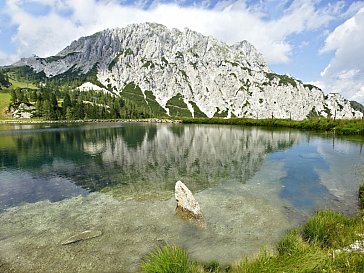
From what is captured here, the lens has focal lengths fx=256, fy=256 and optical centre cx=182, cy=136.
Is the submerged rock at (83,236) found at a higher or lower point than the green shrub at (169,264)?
lower

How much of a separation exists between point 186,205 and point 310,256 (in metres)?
12.0

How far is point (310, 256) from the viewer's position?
924cm

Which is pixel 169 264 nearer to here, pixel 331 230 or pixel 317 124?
pixel 331 230

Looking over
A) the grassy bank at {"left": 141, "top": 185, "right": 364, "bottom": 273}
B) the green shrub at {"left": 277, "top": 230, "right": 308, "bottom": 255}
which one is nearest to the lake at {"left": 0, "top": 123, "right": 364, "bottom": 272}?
the green shrub at {"left": 277, "top": 230, "right": 308, "bottom": 255}

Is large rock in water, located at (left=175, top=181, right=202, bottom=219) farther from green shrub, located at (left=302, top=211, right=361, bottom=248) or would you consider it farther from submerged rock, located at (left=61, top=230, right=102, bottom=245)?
green shrub, located at (left=302, top=211, right=361, bottom=248)

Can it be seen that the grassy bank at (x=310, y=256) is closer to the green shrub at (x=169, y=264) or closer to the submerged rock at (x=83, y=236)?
the green shrub at (x=169, y=264)

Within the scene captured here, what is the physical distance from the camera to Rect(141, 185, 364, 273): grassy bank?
8594 mm

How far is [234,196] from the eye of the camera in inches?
1000

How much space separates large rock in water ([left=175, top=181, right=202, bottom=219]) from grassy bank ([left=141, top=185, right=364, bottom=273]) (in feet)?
21.6

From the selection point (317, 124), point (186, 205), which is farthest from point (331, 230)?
point (317, 124)

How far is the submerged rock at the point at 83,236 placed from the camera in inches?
661

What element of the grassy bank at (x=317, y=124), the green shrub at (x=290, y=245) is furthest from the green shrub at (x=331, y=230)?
the grassy bank at (x=317, y=124)

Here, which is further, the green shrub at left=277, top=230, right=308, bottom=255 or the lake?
the lake

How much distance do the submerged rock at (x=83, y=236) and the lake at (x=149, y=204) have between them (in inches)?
14.9
